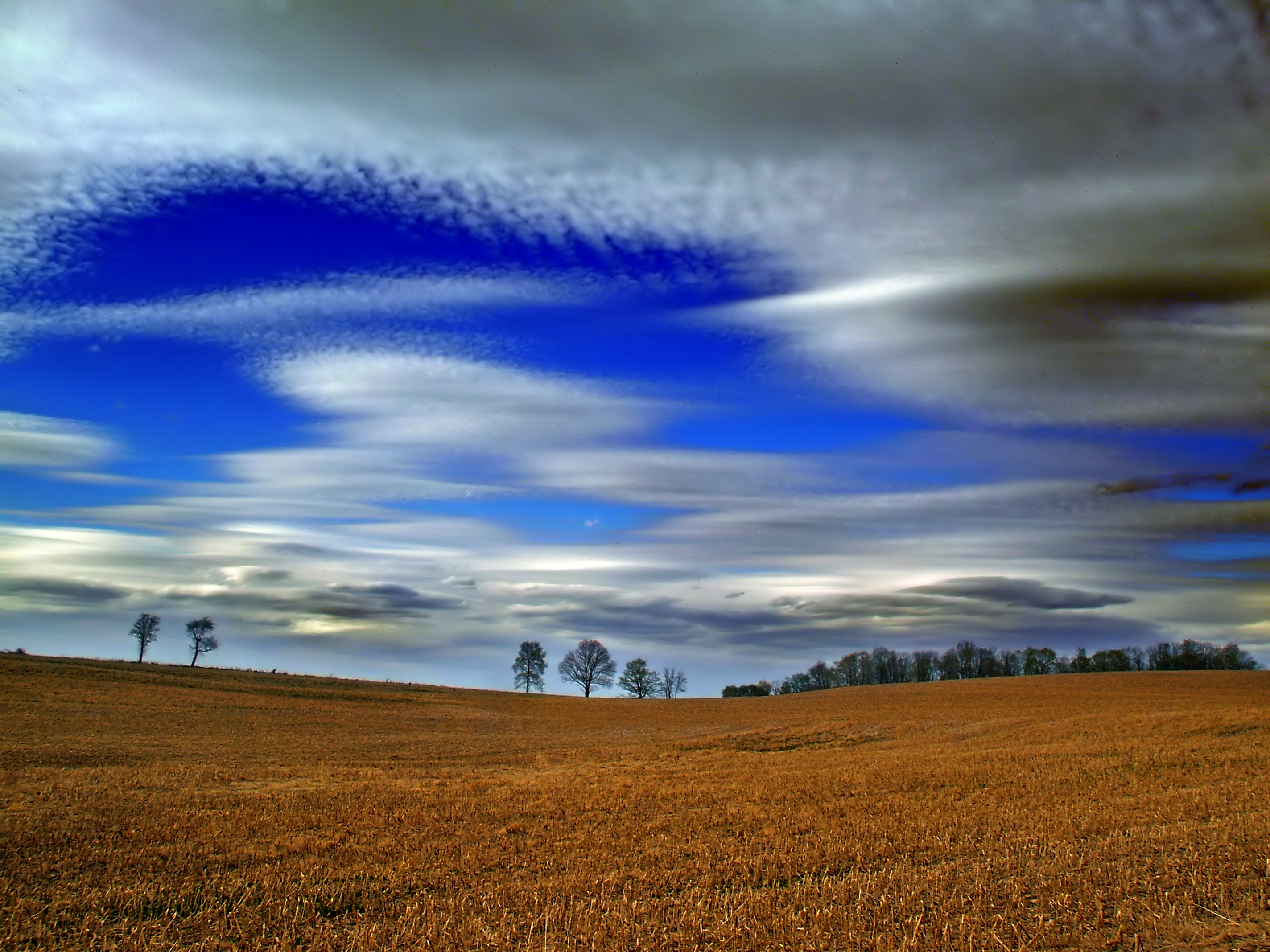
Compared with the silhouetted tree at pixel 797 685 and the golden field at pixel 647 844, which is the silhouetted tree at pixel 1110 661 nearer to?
the silhouetted tree at pixel 797 685

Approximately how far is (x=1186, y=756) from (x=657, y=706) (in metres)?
60.6

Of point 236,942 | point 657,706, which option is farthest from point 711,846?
point 657,706

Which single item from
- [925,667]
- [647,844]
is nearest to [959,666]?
[925,667]

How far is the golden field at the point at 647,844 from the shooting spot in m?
9.61

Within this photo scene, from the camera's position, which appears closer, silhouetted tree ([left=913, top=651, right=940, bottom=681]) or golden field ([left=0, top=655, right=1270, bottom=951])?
golden field ([left=0, top=655, right=1270, bottom=951])

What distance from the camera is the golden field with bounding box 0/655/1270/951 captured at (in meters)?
9.61

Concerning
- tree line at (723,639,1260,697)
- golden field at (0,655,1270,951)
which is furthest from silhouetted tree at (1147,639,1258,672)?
golden field at (0,655,1270,951)

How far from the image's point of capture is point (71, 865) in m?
13.0

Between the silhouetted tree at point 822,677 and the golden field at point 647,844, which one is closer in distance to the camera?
the golden field at point 647,844

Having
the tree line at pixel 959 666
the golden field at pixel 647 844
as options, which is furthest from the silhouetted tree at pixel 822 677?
the golden field at pixel 647 844

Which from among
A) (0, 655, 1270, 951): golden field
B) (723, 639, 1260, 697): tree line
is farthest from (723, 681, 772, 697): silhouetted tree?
(0, 655, 1270, 951): golden field

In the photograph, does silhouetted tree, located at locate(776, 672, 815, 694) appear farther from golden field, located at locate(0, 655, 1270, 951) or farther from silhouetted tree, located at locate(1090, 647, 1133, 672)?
golden field, located at locate(0, 655, 1270, 951)

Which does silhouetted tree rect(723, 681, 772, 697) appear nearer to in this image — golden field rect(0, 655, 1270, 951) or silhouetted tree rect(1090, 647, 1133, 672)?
silhouetted tree rect(1090, 647, 1133, 672)

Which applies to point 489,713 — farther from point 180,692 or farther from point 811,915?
point 811,915
